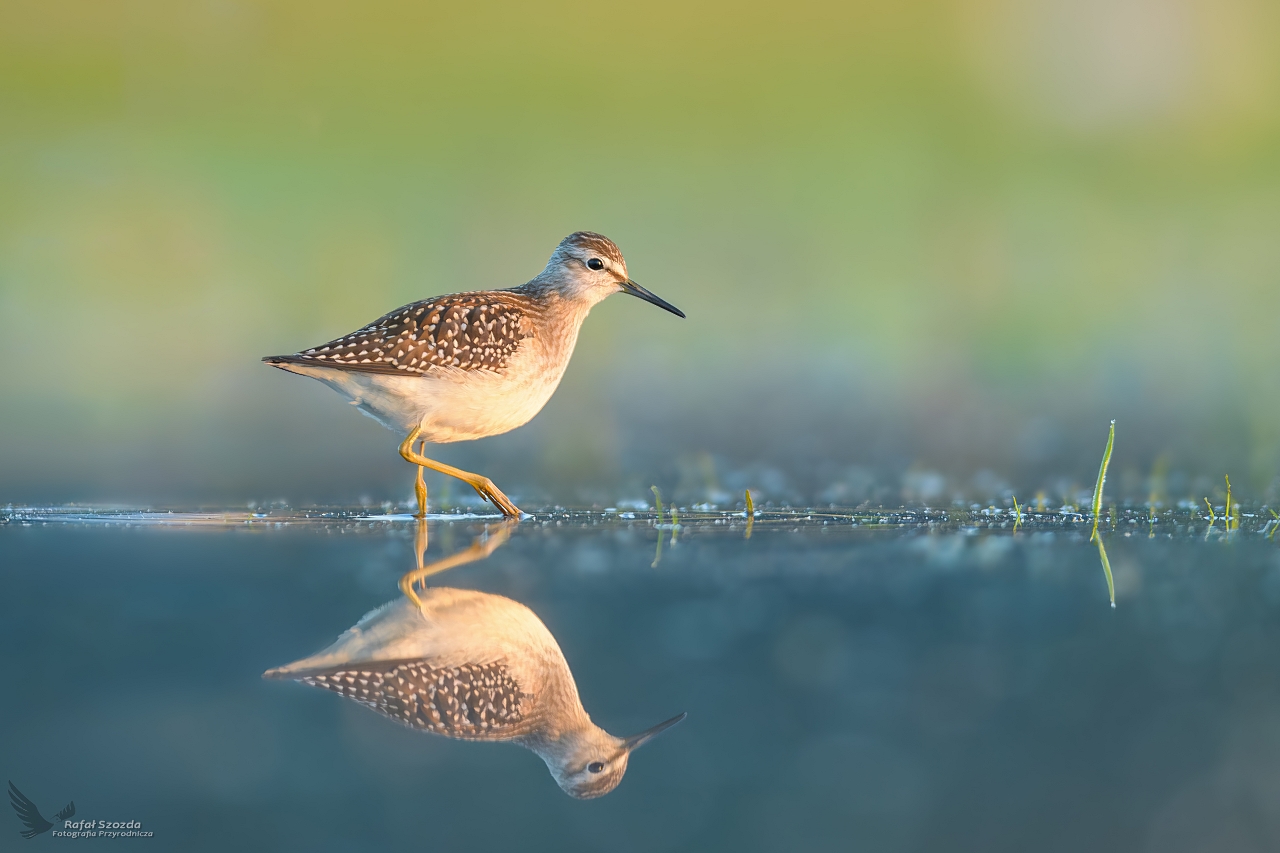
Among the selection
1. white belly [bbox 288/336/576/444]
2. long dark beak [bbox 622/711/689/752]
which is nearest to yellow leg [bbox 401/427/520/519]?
white belly [bbox 288/336/576/444]

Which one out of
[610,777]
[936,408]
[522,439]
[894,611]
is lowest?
[610,777]

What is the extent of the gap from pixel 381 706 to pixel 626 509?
438 cm

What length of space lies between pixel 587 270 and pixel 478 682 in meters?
5.70

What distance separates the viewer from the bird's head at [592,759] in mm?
2779

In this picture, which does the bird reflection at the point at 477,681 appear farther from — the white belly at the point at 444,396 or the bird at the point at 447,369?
the white belly at the point at 444,396

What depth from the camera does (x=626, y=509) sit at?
7.59 m

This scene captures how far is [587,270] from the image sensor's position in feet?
28.9

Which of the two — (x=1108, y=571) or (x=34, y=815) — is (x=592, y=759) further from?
(x=1108, y=571)

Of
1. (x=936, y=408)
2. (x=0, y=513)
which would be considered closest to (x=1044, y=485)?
(x=936, y=408)

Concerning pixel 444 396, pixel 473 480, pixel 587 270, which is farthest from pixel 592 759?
pixel 587 270

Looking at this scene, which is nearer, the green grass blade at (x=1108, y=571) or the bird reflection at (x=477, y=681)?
the bird reflection at (x=477, y=681)

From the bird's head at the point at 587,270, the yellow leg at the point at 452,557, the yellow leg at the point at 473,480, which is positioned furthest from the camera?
the bird's head at the point at 587,270

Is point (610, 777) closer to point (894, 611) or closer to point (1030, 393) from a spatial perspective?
point (894, 611)

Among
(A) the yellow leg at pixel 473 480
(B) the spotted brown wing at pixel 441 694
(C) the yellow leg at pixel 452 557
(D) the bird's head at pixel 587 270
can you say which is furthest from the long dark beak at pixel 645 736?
(D) the bird's head at pixel 587 270
